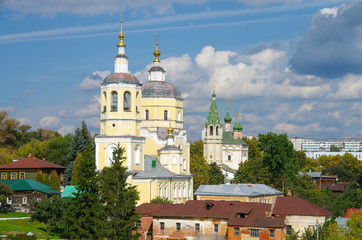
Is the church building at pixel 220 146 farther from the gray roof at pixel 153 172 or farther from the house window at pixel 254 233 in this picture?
the house window at pixel 254 233

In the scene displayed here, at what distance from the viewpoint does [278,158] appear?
246 feet

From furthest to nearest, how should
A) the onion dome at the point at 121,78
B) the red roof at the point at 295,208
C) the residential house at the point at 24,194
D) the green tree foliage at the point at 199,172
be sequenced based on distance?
the green tree foliage at the point at 199,172 → the onion dome at the point at 121,78 → the residential house at the point at 24,194 → the red roof at the point at 295,208

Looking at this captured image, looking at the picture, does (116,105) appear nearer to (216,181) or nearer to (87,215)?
(87,215)

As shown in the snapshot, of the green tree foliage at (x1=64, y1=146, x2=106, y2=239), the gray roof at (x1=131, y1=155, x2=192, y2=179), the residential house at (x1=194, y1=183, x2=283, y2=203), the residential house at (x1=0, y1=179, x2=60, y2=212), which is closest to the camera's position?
the green tree foliage at (x1=64, y1=146, x2=106, y2=239)

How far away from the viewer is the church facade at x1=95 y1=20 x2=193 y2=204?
58.1 metres

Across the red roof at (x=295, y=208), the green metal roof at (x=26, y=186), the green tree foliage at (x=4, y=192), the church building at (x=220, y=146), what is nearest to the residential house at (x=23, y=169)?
the green metal roof at (x=26, y=186)

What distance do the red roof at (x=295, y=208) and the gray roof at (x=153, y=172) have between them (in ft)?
47.0

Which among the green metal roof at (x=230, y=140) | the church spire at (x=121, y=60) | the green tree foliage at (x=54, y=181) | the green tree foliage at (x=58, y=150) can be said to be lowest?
the green tree foliage at (x=54, y=181)

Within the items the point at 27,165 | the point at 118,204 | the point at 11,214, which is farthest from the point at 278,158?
the point at 118,204

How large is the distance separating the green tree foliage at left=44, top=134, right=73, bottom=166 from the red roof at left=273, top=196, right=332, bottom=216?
43.2 m

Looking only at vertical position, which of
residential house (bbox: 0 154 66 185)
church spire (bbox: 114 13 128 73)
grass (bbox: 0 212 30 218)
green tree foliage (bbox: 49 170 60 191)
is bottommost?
grass (bbox: 0 212 30 218)

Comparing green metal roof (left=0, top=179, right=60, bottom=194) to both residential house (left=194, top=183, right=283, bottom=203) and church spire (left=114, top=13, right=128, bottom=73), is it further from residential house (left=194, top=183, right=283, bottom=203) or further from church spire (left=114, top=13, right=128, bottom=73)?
Result: residential house (left=194, top=183, right=283, bottom=203)

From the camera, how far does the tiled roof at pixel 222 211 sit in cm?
4612

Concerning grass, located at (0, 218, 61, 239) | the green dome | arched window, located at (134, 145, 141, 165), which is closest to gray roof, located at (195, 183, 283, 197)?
arched window, located at (134, 145, 141, 165)
